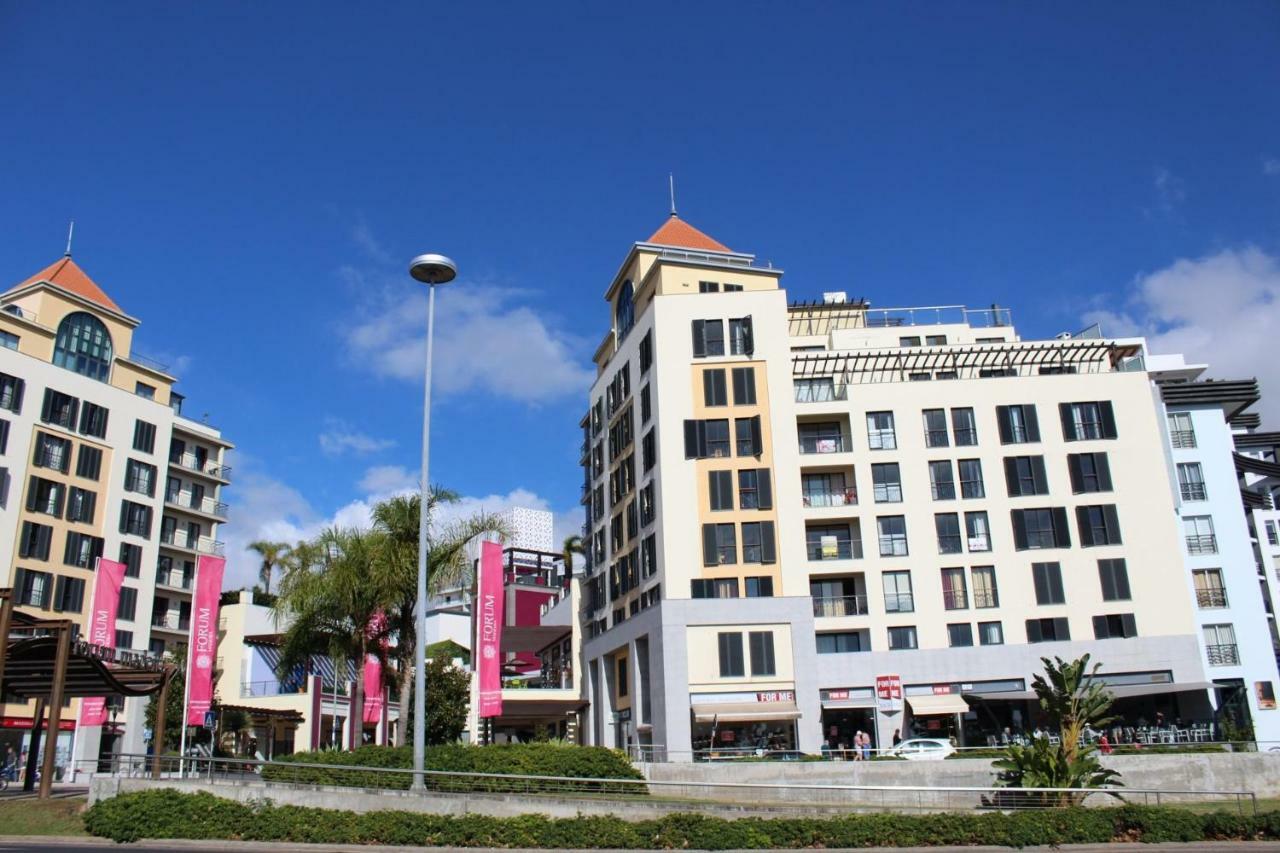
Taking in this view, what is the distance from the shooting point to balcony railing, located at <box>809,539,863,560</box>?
59.8 metres

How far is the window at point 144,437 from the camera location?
72.1 metres

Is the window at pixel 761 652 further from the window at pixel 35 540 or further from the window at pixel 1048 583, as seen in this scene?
the window at pixel 35 540

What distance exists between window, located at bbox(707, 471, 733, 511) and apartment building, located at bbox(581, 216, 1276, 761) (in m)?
0.10

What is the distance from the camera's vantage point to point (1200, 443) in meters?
64.4

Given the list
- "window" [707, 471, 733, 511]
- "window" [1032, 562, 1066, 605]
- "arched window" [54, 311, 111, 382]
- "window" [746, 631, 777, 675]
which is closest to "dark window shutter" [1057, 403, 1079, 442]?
"window" [1032, 562, 1066, 605]

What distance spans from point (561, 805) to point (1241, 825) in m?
14.8

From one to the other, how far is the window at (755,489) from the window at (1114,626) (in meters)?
18.9

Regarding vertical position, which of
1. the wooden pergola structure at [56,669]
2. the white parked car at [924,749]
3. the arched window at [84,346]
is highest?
the arched window at [84,346]

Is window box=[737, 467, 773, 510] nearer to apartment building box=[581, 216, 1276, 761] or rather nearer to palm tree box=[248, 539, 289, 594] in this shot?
apartment building box=[581, 216, 1276, 761]

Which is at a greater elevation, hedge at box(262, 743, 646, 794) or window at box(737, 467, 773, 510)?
window at box(737, 467, 773, 510)

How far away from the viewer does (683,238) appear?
6856 cm

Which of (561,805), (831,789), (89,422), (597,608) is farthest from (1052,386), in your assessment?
(89,422)

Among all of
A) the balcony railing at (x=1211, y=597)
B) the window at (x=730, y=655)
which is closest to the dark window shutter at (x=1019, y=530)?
the balcony railing at (x=1211, y=597)

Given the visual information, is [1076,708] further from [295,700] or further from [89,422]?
[89,422]
